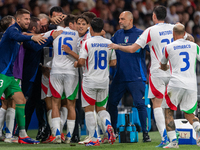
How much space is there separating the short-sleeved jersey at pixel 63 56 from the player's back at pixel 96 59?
494 mm

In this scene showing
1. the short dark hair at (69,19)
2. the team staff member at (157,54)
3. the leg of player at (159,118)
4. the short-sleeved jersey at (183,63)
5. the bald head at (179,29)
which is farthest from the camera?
the short dark hair at (69,19)

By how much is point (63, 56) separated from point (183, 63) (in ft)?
7.26

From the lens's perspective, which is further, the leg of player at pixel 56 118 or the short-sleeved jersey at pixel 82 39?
the short-sleeved jersey at pixel 82 39

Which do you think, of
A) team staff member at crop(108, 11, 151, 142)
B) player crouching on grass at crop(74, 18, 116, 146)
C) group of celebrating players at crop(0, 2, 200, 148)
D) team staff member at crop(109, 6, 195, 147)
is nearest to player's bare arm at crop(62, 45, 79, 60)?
group of celebrating players at crop(0, 2, 200, 148)

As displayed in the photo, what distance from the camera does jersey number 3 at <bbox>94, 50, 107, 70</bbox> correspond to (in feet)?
18.3

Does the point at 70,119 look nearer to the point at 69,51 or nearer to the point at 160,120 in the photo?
the point at 69,51

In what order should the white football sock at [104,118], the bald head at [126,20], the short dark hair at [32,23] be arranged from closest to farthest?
the white football sock at [104,118], the bald head at [126,20], the short dark hair at [32,23]

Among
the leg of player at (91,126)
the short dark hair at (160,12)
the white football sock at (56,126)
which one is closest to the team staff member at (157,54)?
the short dark hair at (160,12)

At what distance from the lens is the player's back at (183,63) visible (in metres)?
4.80

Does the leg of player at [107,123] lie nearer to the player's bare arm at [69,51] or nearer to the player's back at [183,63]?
the player's bare arm at [69,51]

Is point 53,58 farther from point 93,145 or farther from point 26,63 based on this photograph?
point 93,145

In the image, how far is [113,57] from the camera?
18.9 feet

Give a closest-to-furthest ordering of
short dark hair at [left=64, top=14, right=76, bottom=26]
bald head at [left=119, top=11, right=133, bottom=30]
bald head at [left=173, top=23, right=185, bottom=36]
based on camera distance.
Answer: bald head at [left=173, top=23, right=185, bottom=36] < short dark hair at [left=64, top=14, right=76, bottom=26] < bald head at [left=119, top=11, right=133, bottom=30]

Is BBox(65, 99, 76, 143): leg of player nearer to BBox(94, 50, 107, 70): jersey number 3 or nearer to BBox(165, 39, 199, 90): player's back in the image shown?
BBox(94, 50, 107, 70): jersey number 3
